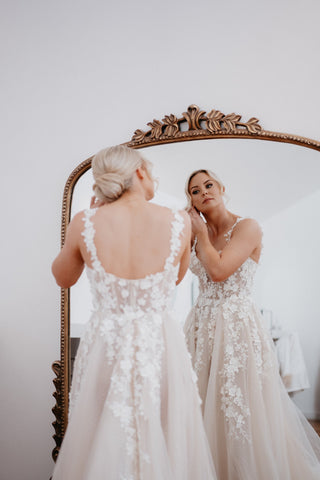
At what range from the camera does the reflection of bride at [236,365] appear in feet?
5.76

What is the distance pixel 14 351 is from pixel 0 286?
357 mm

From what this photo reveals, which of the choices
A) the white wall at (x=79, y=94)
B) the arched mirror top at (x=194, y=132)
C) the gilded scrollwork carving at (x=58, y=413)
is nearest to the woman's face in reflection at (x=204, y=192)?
the arched mirror top at (x=194, y=132)

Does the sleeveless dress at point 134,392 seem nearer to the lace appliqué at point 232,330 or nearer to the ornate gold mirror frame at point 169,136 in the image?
the lace appliqué at point 232,330

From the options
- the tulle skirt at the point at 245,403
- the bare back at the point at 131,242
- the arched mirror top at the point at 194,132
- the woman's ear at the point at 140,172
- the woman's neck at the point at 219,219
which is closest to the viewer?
the bare back at the point at 131,242

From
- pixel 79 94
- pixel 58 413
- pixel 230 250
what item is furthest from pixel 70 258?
pixel 79 94

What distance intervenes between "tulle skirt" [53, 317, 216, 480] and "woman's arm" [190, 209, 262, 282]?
44 centimetres

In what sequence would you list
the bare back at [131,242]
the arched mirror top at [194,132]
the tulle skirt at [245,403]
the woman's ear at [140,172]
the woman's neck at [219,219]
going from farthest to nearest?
the arched mirror top at [194,132]
the woman's neck at [219,219]
the tulle skirt at [245,403]
the woman's ear at [140,172]
the bare back at [131,242]

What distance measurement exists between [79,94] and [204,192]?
0.95 meters

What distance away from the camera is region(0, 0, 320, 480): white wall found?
215 centimetres

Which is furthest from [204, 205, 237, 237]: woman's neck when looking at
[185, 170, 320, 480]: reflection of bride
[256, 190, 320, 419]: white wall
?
[256, 190, 320, 419]: white wall

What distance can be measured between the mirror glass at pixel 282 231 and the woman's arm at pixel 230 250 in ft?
0.15

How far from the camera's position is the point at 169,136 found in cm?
218

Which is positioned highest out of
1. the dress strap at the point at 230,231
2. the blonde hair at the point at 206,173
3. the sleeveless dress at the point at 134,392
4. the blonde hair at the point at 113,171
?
the blonde hair at the point at 206,173

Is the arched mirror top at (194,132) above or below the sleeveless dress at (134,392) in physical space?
above
